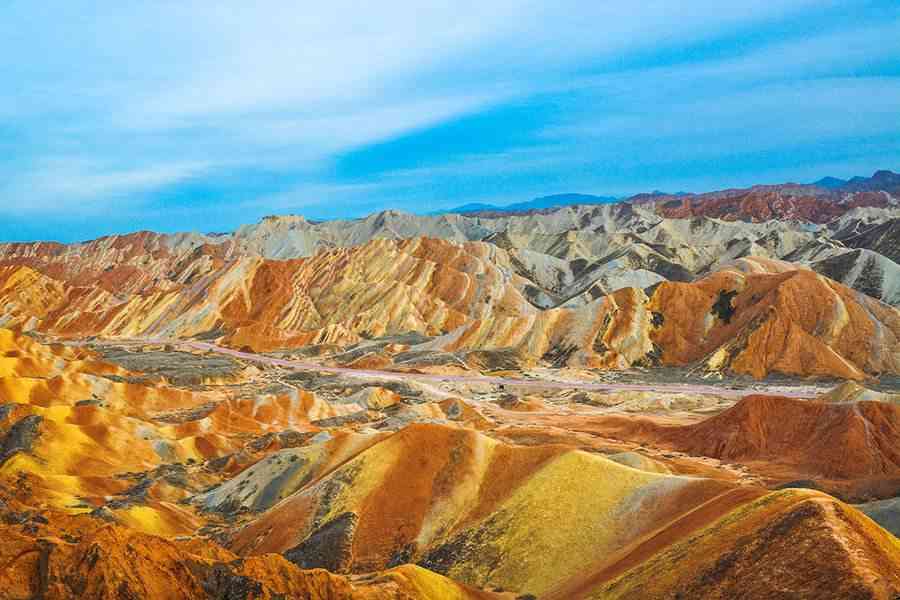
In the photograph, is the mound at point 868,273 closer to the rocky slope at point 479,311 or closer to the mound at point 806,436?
the rocky slope at point 479,311

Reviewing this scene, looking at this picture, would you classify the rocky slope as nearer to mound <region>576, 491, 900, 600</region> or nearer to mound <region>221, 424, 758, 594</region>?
mound <region>221, 424, 758, 594</region>

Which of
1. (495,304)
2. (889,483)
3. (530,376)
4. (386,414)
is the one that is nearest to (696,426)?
(889,483)

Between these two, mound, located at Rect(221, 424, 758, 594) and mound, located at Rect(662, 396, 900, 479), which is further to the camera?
mound, located at Rect(662, 396, 900, 479)

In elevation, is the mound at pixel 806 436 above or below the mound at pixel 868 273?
below

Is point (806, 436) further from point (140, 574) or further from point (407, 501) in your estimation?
point (140, 574)

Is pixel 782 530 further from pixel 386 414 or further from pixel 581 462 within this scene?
pixel 386 414

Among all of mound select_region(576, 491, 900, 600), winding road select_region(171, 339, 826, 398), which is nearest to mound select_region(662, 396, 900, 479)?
winding road select_region(171, 339, 826, 398)

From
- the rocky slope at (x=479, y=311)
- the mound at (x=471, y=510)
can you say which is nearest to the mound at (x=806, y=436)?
the mound at (x=471, y=510)

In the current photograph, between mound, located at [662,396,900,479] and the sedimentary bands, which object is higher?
the sedimentary bands

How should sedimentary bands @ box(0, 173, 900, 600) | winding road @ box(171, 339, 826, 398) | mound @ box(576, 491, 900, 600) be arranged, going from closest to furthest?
1. mound @ box(576, 491, 900, 600)
2. sedimentary bands @ box(0, 173, 900, 600)
3. winding road @ box(171, 339, 826, 398)
